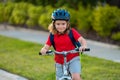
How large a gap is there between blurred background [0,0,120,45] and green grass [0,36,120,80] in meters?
2.31

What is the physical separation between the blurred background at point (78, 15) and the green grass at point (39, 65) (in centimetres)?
231

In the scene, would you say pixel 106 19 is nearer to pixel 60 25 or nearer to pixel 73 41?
pixel 73 41

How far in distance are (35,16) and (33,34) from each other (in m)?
0.97

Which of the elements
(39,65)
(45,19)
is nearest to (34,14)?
(45,19)

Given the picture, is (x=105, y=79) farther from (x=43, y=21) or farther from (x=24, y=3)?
(x=24, y=3)

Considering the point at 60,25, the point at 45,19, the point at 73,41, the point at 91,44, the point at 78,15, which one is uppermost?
the point at 60,25

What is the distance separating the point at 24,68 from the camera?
27.1 feet

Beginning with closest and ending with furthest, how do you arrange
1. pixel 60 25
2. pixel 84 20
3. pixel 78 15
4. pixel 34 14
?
pixel 60 25
pixel 84 20
pixel 78 15
pixel 34 14

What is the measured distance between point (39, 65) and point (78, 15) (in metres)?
4.74

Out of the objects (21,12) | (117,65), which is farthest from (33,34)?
(117,65)

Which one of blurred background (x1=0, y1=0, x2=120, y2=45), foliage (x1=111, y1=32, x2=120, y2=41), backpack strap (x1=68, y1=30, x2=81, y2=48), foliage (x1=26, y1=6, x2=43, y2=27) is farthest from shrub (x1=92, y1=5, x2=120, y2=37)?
backpack strap (x1=68, y1=30, x2=81, y2=48)

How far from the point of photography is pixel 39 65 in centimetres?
848

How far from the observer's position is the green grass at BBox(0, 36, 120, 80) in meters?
7.39

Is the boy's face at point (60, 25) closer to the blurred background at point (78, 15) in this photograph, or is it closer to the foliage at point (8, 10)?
the blurred background at point (78, 15)
